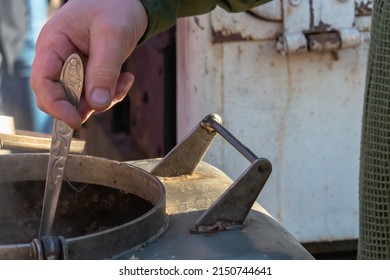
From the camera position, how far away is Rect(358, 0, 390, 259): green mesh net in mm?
1545

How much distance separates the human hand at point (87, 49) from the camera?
122cm

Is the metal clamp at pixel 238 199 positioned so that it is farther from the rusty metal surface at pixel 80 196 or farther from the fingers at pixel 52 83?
the fingers at pixel 52 83

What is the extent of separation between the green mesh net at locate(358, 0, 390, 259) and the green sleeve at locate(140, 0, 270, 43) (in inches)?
9.1

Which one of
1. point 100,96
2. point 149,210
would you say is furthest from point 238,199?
point 100,96

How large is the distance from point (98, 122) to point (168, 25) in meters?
2.83

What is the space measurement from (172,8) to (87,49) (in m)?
0.20

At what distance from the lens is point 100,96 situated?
4.02 feet

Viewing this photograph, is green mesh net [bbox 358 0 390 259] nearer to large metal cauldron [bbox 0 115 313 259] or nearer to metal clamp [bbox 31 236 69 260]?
large metal cauldron [bbox 0 115 313 259]

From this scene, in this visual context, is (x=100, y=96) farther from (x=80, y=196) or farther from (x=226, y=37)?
(x=226, y=37)

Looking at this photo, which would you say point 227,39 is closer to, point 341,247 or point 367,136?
point 341,247

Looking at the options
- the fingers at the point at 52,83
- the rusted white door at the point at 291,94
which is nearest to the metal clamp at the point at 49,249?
the fingers at the point at 52,83

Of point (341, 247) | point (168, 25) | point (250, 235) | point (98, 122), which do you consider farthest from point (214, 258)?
point (98, 122)

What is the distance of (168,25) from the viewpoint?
4.59 ft

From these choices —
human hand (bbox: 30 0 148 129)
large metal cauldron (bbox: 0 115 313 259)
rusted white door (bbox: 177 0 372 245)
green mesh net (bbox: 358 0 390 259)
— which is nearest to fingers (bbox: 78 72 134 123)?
human hand (bbox: 30 0 148 129)
